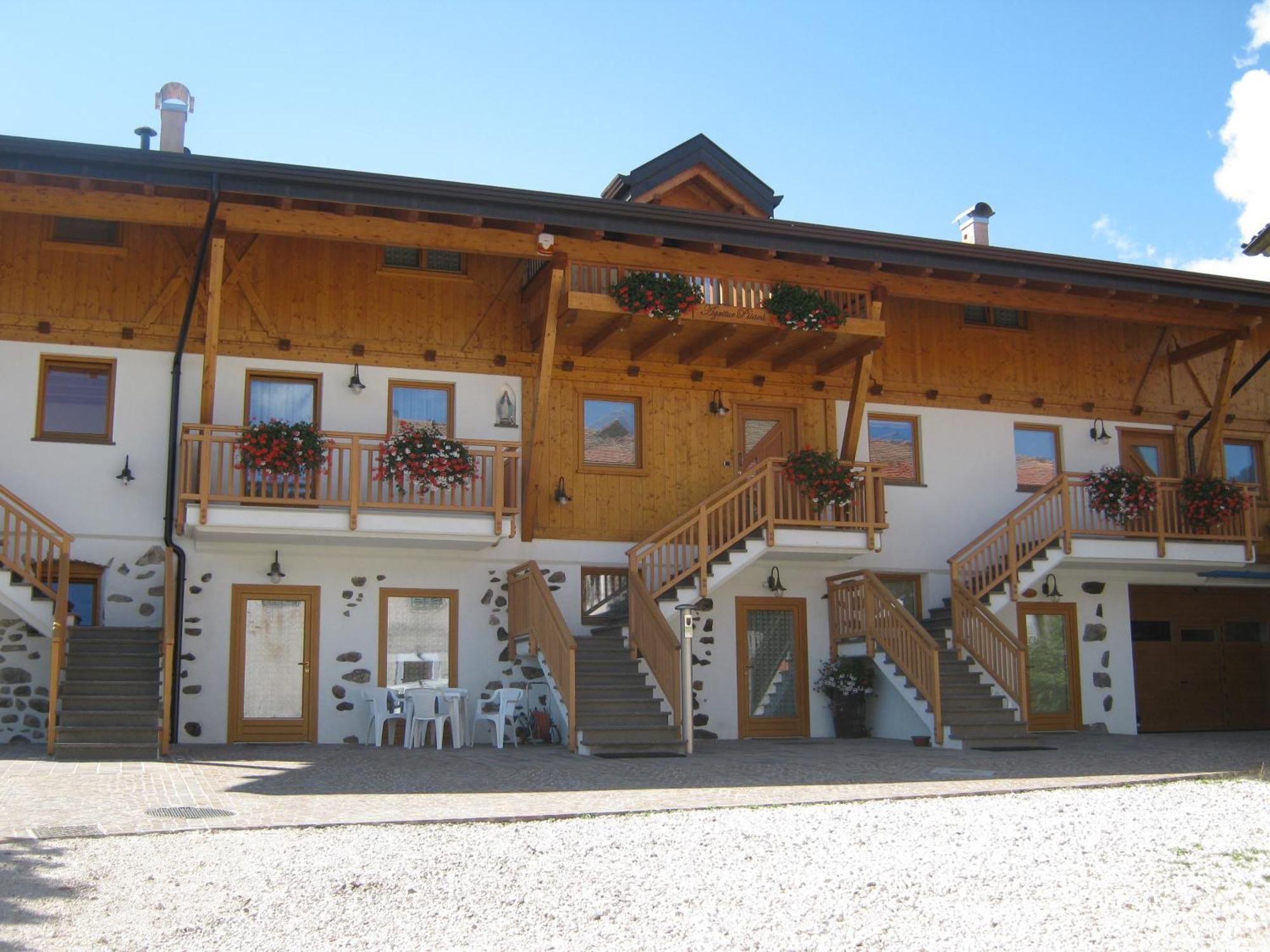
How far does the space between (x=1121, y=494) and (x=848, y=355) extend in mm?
4445

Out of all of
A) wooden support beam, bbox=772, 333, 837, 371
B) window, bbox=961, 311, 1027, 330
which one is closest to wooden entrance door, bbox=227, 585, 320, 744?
wooden support beam, bbox=772, 333, 837, 371

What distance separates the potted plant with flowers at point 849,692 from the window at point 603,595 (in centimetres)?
313

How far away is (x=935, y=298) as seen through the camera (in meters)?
18.6

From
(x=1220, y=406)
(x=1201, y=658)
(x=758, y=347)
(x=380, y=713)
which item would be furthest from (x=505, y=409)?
(x=1201, y=658)

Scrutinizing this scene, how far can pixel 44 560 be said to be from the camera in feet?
51.1

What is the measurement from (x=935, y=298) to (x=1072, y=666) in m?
6.23

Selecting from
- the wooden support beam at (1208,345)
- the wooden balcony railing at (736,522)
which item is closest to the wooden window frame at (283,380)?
the wooden balcony railing at (736,522)

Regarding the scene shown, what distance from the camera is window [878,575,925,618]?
19750 millimetres

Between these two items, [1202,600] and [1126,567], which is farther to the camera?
[1202,600]

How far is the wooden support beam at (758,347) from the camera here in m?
18.1

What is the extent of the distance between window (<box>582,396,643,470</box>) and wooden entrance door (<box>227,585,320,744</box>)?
4.27 meters

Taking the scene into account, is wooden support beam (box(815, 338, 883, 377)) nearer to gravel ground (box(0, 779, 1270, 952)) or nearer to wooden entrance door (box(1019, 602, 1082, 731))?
wooden entrance door (box(1019, 602, 1082, 731))

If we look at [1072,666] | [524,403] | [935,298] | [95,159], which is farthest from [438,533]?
[1072,666]

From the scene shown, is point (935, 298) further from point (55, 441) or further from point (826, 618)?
point (55, 441)
